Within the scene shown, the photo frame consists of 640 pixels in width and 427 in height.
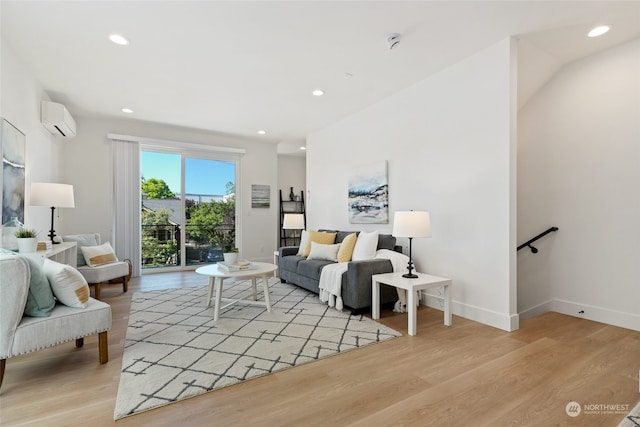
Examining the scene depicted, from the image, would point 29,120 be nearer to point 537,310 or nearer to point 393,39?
point 393,39

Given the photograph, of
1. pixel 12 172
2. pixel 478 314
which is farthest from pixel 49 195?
pixel 478 314

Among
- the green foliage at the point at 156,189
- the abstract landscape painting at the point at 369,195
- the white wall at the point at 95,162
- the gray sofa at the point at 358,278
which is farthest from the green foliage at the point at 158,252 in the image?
the abstract landscape painting at the point at 369,195

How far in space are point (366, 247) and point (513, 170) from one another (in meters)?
1.78

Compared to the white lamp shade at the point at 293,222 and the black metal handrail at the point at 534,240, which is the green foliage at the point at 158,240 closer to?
the white lamp shade at the point at 293,222

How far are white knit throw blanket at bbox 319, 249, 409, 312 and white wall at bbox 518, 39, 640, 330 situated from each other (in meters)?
1.47

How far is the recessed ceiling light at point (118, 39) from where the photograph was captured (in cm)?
283

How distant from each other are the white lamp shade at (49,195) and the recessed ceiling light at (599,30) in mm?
5726

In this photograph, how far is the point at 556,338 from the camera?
106 inches

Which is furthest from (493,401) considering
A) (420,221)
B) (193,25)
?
(193,25)

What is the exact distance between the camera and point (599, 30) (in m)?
2.75

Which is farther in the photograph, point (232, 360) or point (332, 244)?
point (332, 244)

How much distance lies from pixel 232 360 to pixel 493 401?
173 centimetres

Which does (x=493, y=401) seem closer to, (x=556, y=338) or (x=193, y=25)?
(x=556, y=338)

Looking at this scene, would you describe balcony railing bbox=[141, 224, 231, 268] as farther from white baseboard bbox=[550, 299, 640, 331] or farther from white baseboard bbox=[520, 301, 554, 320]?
white baseboard bbox=[550, 299, 640, 331]
